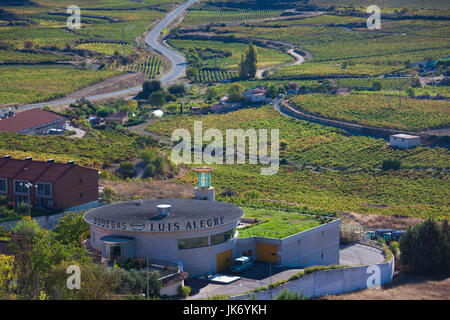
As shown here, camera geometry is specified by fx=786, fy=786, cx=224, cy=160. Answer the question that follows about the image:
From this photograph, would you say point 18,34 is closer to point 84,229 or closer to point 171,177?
point 171,177

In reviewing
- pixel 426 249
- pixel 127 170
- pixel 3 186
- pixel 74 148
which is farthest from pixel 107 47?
pixel 426 249

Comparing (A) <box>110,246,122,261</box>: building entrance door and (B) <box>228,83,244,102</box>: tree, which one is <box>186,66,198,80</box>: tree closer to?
(B) <box>228,83,244,102</box>: tree

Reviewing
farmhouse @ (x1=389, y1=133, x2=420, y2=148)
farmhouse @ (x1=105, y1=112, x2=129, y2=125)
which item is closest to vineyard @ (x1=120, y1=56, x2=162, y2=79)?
farmhouse @ (x1=105, y1=112, x2=129, y2=125)

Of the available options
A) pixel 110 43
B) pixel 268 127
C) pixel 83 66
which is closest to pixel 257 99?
pixel 268 127

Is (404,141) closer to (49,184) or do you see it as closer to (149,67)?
(49,184)

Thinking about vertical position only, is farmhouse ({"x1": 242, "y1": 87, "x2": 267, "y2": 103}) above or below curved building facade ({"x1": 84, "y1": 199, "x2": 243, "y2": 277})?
below

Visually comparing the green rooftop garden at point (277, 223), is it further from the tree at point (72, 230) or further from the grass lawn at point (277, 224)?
the tree at point (72, 230)
